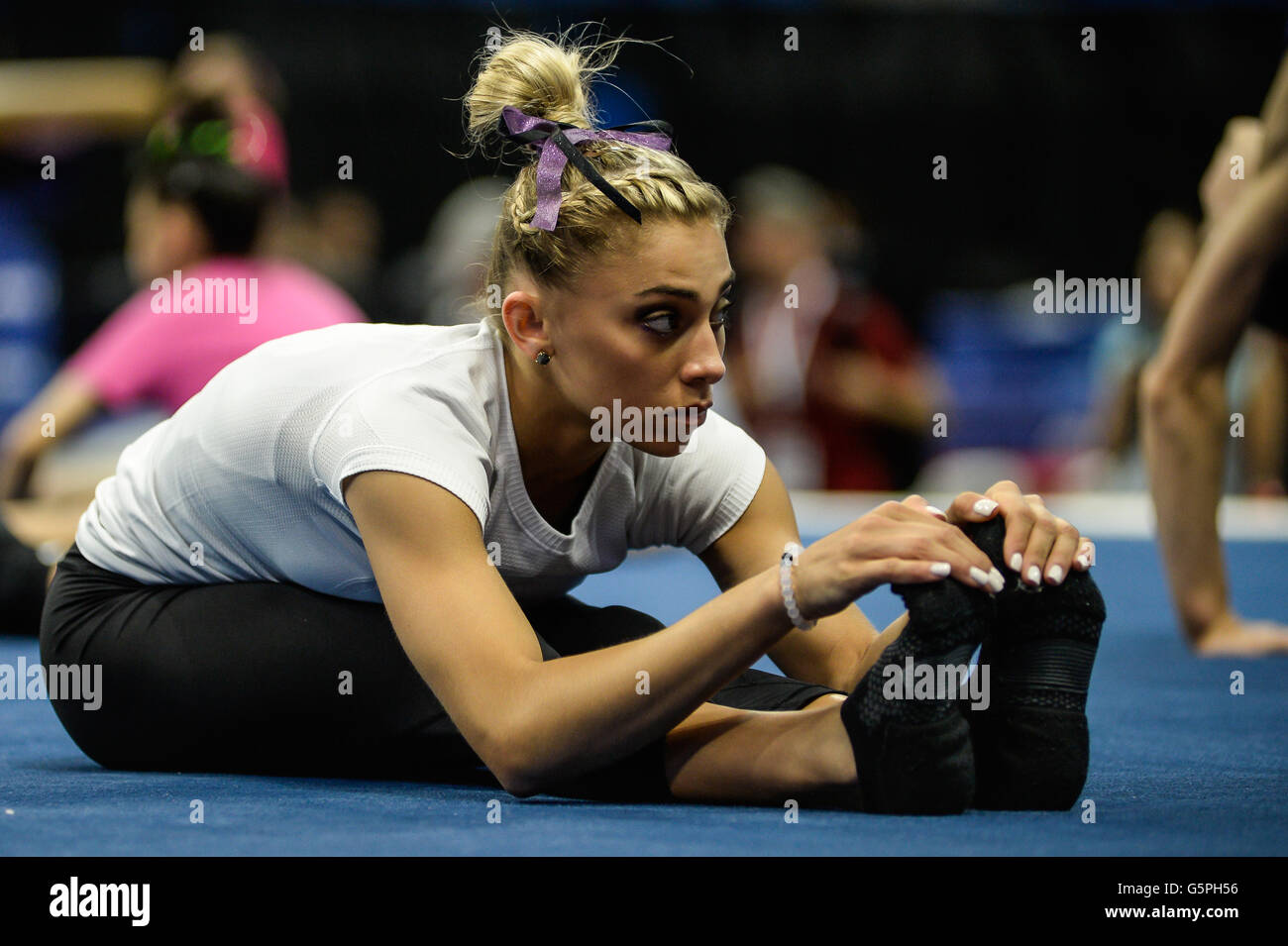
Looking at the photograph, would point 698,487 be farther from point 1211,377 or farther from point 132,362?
point 132,362

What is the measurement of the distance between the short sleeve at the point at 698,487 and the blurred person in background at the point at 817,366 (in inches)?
186

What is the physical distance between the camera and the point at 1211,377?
10.5 feet

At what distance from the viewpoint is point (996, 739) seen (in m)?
1.82

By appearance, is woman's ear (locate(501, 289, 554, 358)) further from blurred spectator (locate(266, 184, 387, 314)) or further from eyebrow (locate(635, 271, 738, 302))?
blurred spectator (locate(266, 184, 387, 314))

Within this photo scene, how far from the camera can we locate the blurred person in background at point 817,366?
276 inches

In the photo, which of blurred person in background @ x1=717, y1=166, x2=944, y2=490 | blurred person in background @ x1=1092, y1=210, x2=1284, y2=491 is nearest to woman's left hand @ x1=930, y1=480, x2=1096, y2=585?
blurred person in background @ x1=717, y1=166, x2=944, y2=490

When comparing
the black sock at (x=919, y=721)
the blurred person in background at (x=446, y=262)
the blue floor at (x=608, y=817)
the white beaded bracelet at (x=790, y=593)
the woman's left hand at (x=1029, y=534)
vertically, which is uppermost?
the blurred person in background at (x=446, y=262)

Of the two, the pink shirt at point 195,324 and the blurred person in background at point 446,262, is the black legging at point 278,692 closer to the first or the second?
the pink shirt at point 195,324

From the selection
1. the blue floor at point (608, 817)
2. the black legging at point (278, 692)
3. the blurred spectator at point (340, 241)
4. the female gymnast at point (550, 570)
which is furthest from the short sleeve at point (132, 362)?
the blurred spectator at point (340, 241)

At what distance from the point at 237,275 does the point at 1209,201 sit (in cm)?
225

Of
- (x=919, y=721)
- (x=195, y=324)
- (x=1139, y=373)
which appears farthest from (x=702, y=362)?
(x=1139, y=373)

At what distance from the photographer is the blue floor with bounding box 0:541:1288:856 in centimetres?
160

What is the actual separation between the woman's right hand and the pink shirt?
7.96ft

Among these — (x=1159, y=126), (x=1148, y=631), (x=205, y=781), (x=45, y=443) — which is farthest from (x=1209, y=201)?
(x=1159, y=126)
